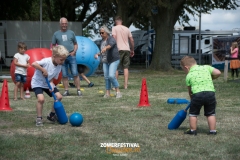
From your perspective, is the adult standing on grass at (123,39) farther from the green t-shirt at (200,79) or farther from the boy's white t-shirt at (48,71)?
the green t-shirt at (200,79)

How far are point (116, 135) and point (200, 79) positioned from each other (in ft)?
4.60

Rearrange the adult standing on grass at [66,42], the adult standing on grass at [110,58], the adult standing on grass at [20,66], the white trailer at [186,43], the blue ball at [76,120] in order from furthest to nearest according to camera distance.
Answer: the white trailer at [186,43] < the adult standing on grass at [66,42] < the adult standing on grass at [20,66] < the adult standing on grass at [110,58] < the blue ball at [76,120]

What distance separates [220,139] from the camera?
6.77 m

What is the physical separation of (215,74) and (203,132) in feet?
2.78

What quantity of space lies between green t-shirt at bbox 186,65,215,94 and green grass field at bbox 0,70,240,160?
0.65 meters

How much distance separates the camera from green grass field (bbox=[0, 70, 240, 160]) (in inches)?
231

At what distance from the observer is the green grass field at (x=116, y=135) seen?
586 centimetres

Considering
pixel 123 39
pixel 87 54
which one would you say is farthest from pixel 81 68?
pixel 123 39

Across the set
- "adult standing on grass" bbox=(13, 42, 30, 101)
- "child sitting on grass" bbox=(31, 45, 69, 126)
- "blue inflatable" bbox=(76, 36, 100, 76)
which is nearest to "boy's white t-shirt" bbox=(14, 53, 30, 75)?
"adult standing on grass" bbox=(13, 42, 30, 101)

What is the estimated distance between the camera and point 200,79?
714cm

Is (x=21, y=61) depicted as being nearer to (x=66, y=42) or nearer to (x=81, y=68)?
(x=66, y=42)

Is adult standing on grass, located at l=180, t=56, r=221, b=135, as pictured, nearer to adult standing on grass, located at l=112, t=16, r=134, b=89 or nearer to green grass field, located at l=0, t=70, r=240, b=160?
green grass field, located at l=0, t=70, r=240, b=160

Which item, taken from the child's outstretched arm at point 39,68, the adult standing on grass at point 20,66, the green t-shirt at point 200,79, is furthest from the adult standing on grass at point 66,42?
the green t-shirt at point 200,79

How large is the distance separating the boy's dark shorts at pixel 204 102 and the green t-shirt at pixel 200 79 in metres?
0.07
